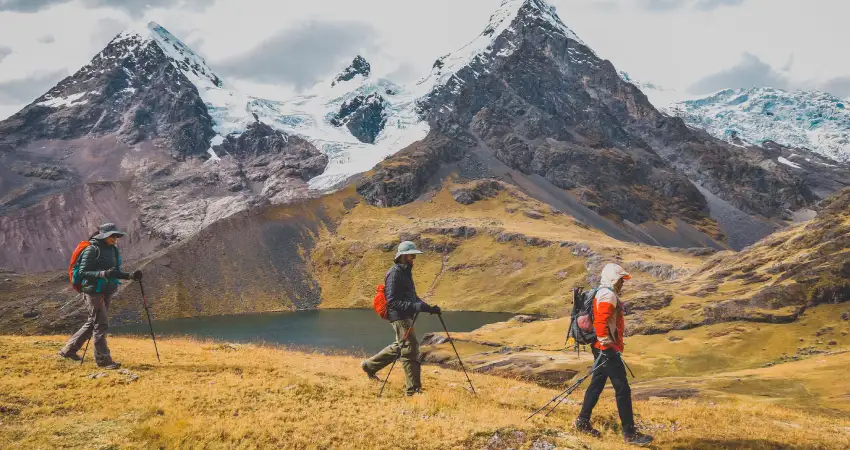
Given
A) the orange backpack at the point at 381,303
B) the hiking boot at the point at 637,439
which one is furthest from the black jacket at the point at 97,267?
the hiking boot at the point at 637,439

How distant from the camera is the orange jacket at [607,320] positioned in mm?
13516

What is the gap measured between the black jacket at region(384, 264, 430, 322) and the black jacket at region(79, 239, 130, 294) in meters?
8.64

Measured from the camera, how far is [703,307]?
7256cm

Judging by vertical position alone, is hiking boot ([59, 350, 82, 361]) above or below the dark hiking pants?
below

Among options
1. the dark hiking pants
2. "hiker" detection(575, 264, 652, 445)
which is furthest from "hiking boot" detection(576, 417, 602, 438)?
the dark hiking pants

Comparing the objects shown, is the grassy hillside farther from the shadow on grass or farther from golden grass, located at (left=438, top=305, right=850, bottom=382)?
the shadow on grass

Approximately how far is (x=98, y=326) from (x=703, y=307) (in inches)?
2973

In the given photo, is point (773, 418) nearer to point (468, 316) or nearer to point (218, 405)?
point (218, 405)

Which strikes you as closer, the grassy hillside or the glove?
the glove


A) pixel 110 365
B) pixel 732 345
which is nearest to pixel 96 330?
pixel 110 365

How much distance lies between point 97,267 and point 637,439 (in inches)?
685

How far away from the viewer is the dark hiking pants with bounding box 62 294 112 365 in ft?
55.1

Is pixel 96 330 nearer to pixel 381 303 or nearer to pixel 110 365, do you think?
pixel 110 365

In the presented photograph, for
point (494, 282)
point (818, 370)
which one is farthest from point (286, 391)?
point (494, 282)
